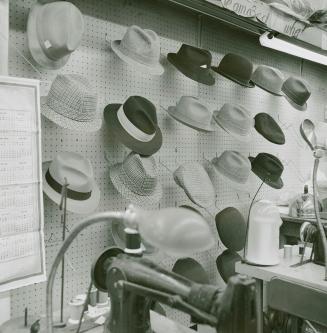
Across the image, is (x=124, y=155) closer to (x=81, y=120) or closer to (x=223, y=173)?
(x=81, y=120)

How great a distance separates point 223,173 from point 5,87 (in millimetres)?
1440

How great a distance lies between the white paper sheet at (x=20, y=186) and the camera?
1526 millimetres

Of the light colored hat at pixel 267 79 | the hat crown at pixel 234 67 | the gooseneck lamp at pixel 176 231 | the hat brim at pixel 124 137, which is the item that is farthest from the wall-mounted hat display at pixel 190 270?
the gooseneck lamp at pixel 176 231

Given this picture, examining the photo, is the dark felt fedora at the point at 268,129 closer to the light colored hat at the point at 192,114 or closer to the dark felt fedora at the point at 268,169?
the dark felt fedora at the point at 268,169

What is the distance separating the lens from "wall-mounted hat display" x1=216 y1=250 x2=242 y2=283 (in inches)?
100

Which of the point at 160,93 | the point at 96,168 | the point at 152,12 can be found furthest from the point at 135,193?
the point at 152,12

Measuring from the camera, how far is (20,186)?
1.58 m

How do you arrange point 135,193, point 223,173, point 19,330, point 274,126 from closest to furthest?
1. point 19,330
2. point 135,193
3. point 223,173
4. point 274,126

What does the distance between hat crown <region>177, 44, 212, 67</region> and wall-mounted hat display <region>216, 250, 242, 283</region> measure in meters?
1.25

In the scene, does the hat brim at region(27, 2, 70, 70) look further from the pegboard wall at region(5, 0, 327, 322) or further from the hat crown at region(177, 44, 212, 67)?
the hat crown at region(177, 44, 212, 67)

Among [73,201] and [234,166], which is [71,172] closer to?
[73,201]

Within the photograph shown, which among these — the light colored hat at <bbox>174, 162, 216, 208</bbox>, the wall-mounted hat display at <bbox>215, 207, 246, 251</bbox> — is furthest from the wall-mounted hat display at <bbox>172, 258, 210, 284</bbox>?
the light colored hat at <bbox>174, 162, 216, 208</bbox>

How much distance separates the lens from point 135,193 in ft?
6.19

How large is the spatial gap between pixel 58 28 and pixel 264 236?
1542 millimetres
